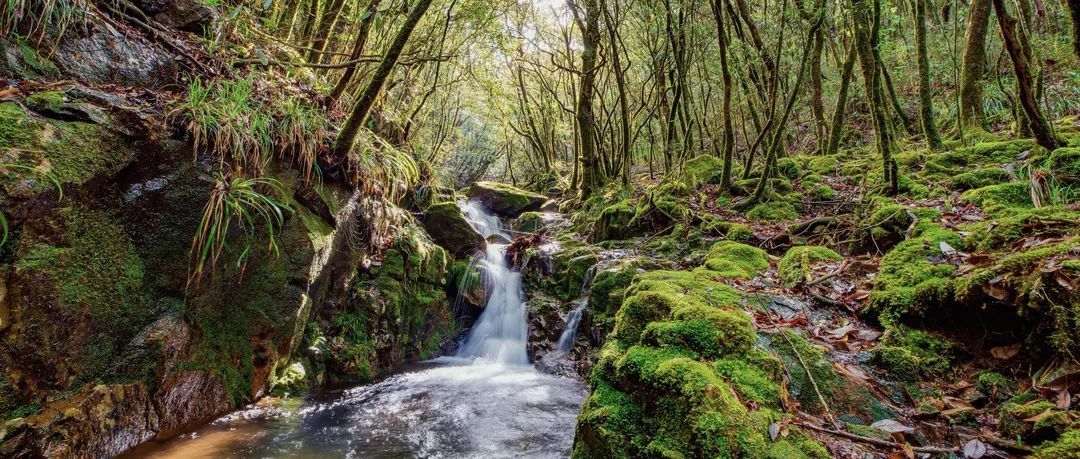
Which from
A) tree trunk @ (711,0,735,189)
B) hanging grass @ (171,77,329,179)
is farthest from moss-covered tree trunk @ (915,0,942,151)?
hanging grass @ (171,77,329,179)

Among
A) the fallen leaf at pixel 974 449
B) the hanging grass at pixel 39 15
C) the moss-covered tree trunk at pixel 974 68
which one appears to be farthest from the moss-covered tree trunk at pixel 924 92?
the hanging grass at pixel 39 15

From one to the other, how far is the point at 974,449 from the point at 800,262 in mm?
2734

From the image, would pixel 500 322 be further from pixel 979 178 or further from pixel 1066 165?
pixel 1066 165

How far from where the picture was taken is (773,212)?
7.04 metres

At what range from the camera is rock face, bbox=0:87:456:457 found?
295 cm

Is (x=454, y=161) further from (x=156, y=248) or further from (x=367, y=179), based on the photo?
(x=156, y=248)

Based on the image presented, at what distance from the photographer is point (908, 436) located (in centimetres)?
205

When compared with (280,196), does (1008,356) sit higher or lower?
lower

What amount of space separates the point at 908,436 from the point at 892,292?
1.38 m

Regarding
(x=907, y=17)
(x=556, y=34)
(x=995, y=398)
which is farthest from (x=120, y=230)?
(x=907, y=17)

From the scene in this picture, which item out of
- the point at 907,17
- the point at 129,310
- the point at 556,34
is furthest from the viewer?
the point at 556,34

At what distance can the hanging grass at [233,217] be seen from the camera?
3.94m

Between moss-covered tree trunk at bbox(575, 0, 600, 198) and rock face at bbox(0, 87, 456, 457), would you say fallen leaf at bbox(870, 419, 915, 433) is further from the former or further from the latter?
moss-covered tree trunk at bbox(575, 0, 600, 198)

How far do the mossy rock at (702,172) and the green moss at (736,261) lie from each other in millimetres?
4158
